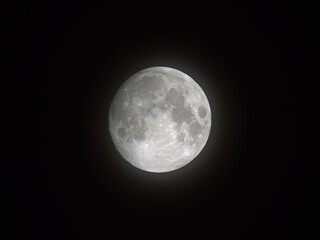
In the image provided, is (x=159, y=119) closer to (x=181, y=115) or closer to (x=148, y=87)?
(x=181, y=115)

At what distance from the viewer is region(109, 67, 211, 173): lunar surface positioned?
385 cm

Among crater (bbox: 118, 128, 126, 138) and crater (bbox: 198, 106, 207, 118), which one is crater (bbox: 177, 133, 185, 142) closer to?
crater (bbox: 198, 106, 207, 118)

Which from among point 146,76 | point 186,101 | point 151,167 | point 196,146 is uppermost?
point 146,76

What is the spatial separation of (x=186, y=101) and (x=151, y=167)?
1.02 metres

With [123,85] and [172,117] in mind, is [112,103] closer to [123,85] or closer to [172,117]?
[123,85]

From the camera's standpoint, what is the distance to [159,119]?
381 centimetres

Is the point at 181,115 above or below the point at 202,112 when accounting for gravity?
below

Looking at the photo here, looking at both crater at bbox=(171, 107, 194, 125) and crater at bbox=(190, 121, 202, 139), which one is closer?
crater at bbox=(171, 107, 194, 125)

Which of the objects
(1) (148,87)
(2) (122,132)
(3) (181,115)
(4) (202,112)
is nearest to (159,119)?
(3) (181,115)

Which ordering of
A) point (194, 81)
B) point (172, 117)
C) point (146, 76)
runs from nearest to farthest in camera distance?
point (172, 117)
point (146, 76)
point (194, 81)

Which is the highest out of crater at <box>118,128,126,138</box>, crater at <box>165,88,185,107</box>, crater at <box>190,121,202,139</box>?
crater at <box>165,88,185,107</box>

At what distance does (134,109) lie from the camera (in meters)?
3.91

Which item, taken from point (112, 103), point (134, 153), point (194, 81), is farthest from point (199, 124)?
point (112, 103)

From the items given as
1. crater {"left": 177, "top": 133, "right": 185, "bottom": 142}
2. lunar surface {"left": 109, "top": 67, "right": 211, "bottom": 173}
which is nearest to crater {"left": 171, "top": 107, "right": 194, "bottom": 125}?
lunar surface {"left": 109, "top": 67, "right": 211, "bottom": 173}
